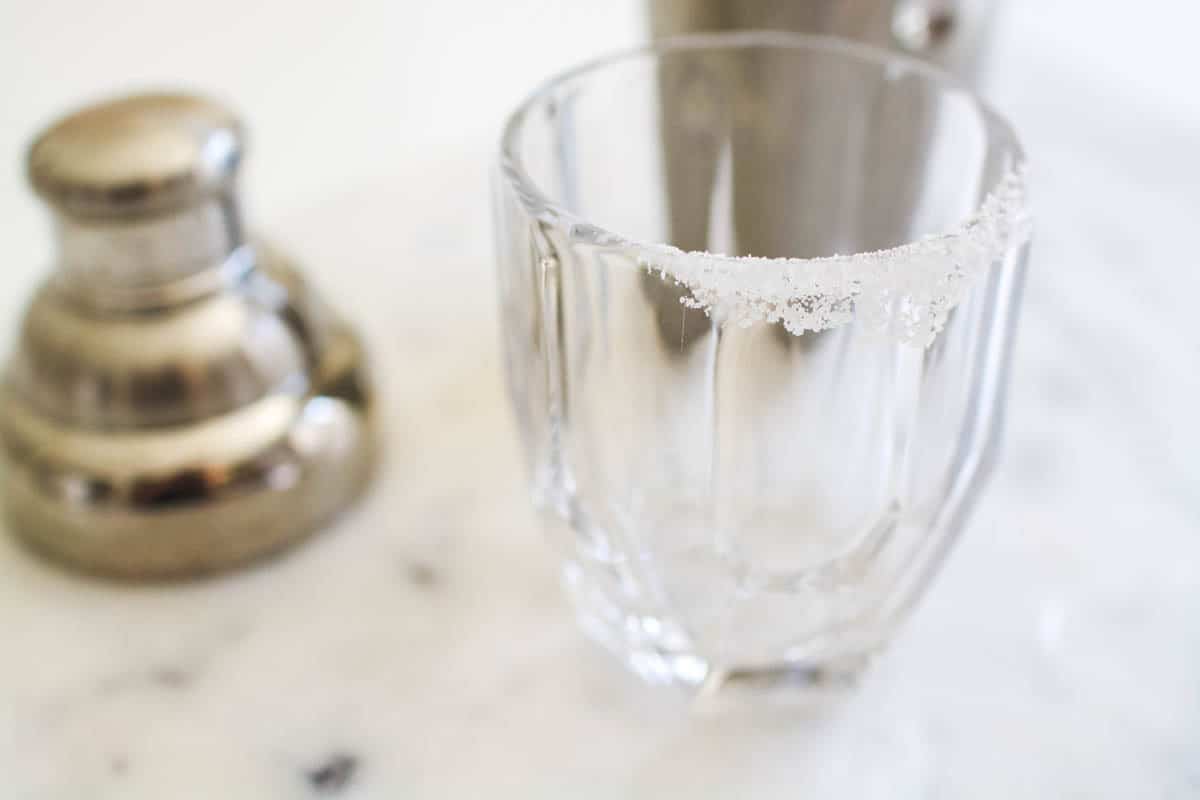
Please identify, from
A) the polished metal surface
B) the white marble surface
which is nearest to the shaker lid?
the polished metal surface

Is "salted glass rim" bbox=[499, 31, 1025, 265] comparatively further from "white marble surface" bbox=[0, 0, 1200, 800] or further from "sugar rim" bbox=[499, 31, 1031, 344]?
"white marble surface" bbox=[0, 0, 1200, 800]

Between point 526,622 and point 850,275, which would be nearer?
point 850,275

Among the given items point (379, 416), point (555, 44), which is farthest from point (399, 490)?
point (555, 44)

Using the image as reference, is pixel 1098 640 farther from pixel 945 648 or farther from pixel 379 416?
pixel 379 416

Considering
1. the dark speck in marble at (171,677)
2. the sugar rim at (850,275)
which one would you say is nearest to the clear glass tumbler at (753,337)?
the sugar rim at (850,275)

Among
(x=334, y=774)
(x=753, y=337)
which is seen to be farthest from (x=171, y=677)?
(x=753, y=337)

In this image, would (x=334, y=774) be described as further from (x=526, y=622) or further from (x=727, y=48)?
(x=727, y=48)
